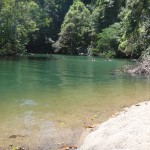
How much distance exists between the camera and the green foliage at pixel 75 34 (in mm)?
76188

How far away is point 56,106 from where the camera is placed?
49.5ft

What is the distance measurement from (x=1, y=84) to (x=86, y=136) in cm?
1248

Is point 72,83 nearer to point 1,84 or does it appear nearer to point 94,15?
point 1,84

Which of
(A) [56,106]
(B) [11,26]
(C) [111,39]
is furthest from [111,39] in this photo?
(A) [56,106]

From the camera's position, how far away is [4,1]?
53406mm

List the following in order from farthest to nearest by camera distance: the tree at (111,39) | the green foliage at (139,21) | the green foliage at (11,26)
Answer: the tree at (111,39), the green foliage at (11,26), the green foliage at (139,21)

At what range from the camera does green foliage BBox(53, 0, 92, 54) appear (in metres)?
76.2

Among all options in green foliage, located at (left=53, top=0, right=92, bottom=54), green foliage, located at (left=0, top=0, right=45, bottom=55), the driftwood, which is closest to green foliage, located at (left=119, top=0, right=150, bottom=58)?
the driftwood

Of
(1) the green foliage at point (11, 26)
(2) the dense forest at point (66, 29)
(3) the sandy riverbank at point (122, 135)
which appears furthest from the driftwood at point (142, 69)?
(1) the green foliage at point (11, 26)

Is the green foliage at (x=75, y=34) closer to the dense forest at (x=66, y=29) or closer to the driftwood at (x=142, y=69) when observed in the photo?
the dense forest at (x=66, y=29)

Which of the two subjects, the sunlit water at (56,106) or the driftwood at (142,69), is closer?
the sunlit water at (56,106)

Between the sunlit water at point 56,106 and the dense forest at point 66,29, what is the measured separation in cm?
1435

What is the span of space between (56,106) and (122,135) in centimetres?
601

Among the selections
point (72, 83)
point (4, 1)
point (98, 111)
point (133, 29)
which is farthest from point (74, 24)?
point (98, 111)
